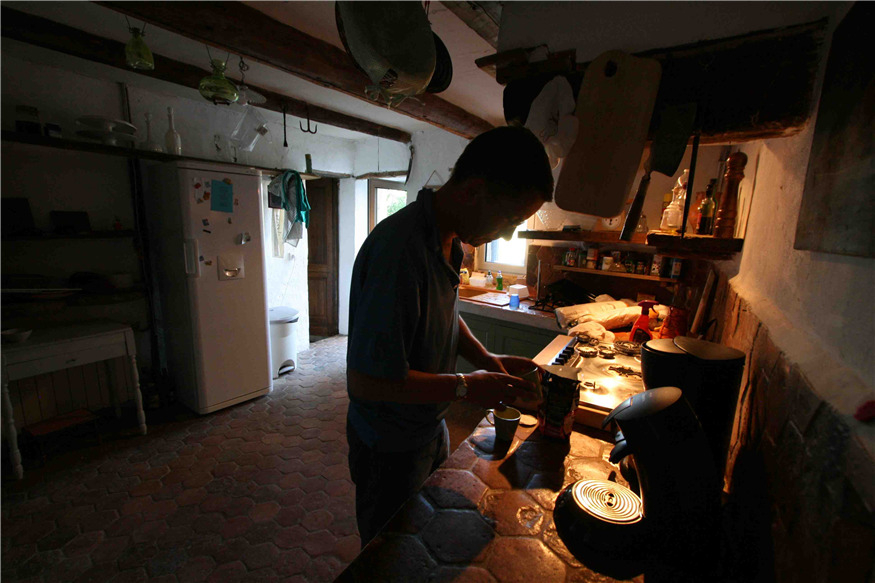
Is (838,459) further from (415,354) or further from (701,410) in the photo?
(415,354)

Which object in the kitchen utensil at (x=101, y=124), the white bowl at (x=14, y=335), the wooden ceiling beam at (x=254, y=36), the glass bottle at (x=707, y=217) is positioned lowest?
the white bowl at (x=14, y=335)

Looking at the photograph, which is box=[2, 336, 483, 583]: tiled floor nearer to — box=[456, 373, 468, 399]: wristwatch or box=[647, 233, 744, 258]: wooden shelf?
box=[456, 373, 468, 399]: wristwatch

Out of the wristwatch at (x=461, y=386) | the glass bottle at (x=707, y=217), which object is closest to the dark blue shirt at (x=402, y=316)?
the wristwatch at (x=461, y=386)

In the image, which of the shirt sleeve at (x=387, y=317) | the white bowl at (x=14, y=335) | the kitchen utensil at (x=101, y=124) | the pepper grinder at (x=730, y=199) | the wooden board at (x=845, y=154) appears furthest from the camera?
the kitchen utensil at (x=101, y=124)

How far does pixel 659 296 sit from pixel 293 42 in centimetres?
292

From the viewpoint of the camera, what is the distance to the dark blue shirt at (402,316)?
2.78 feet

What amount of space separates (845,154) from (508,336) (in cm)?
243

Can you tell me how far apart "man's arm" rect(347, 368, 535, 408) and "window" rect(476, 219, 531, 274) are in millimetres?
2819

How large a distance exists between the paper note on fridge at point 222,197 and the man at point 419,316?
7.48 feet

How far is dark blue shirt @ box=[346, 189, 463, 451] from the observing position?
0.85 m

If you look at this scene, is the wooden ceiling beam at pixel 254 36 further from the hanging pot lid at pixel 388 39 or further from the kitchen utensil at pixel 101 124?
the kitchen utensil at pixel 101 124

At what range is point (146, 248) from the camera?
2936mm

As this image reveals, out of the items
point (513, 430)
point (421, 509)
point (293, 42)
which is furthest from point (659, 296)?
point (293, 42)

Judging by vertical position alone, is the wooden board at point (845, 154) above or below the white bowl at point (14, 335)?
above
